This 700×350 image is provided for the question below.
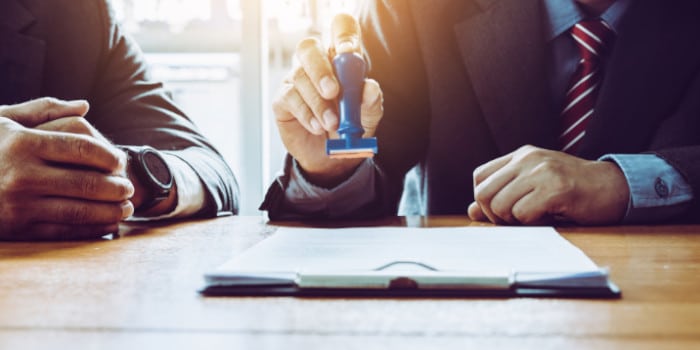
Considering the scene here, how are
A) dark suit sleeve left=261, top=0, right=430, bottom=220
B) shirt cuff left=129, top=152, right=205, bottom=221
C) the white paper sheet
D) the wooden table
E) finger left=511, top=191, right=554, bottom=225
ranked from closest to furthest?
the wooden table → the white paper sheet → finger left=511, top=191, right=554, bottom=225 → shirt cuff left=129, top=152, right=205, bottom=221 → dark suit sleeve left=261, top=0, right=430, bottom=220

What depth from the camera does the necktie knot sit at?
1.14m

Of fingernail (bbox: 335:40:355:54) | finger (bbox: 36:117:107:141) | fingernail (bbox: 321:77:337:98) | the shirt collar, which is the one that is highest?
the shirt collar

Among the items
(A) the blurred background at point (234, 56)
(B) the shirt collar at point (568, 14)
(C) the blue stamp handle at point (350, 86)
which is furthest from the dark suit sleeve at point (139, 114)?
(A) the blurred background at point (234, 56)

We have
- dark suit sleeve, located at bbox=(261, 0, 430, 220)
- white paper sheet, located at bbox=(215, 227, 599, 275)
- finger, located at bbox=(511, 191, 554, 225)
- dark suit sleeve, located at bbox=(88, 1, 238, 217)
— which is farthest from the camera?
dark suit sleeve, located at bbox=(261, 0, 430, 220)

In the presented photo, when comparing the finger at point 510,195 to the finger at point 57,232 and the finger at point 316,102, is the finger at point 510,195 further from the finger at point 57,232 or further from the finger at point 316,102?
the finger at point 57,232

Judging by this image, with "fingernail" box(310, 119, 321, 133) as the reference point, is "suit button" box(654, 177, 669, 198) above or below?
below

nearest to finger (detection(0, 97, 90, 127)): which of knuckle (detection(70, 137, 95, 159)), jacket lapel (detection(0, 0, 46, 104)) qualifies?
knuckle (detection(70, 137, 95, 159))

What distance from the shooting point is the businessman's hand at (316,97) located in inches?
30.7

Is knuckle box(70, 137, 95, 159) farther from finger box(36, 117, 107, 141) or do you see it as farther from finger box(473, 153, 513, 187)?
finger box(473, 153, 513, 187)

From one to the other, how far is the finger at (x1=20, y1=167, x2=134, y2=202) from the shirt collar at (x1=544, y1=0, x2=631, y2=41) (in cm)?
91

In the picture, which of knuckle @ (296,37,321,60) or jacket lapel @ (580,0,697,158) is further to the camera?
jacket lapel @ (580,0,697,158)

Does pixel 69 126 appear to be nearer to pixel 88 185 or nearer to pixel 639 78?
pixel 88 185

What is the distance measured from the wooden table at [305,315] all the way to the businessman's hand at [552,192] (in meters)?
0.24

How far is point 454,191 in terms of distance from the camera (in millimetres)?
1305
